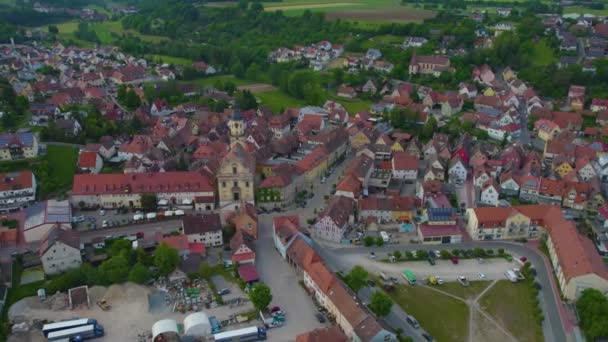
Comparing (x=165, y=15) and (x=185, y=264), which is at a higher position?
(x=165, y=15)

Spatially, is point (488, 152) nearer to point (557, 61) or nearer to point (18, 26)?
point (557, 61)

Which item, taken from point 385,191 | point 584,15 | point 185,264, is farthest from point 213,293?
point 584,15

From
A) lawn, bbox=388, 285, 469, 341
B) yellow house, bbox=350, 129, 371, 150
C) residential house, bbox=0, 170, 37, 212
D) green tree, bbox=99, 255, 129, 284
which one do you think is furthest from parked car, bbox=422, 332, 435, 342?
A: residential house, bbox=0, 170, 37, 212

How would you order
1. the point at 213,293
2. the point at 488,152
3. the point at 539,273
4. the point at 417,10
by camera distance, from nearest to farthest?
1. the point at 213,293
2. the point at 539,273
3. the point at 488,152
4. the point at 417,10

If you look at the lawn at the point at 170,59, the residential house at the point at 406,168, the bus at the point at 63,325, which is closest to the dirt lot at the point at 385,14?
the lawn at the point at 170,59

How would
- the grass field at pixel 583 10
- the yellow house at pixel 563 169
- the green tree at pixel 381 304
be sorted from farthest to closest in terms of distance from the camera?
the grass field at pixel 583 10 < the yellow house at pixel 563 169 < the green tree at pixel 381 304

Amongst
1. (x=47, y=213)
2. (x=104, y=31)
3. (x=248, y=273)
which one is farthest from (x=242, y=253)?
(x=104, y=31)

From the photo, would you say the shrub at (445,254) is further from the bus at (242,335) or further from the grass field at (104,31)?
the grass field at (104,31)
